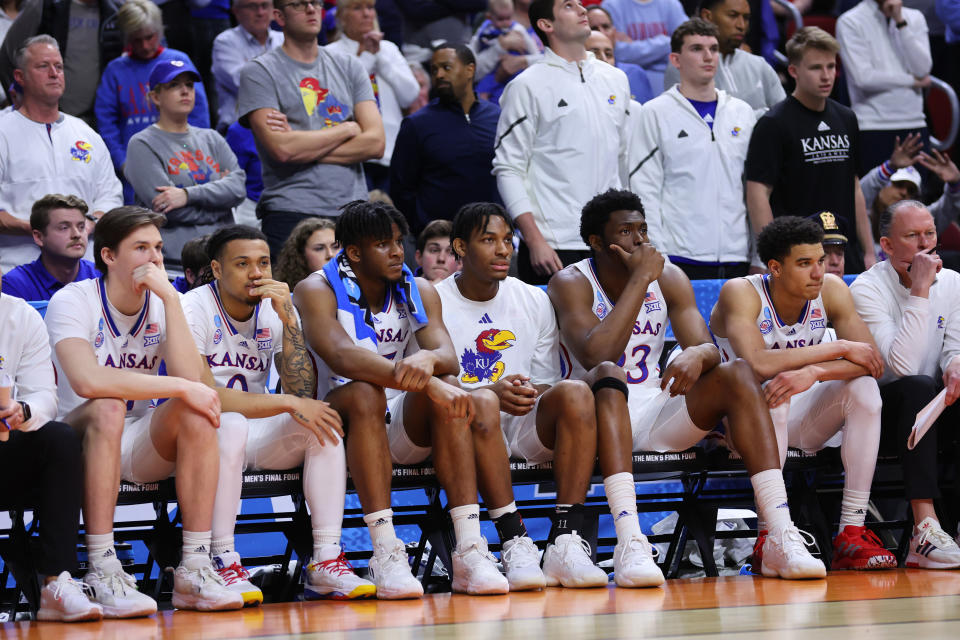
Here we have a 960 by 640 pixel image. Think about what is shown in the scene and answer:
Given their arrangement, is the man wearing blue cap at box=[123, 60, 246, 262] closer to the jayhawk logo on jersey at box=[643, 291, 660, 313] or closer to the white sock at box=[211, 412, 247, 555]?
the white sock at box=[211, 412, 247, 555]

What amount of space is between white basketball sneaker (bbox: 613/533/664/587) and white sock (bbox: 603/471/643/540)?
4cm

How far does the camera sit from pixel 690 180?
780 cm

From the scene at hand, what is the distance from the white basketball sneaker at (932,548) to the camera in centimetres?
551

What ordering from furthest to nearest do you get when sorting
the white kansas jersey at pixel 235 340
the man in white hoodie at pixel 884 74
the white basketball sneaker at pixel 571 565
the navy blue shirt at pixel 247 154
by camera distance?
the man in white hoodie at pixel 884 74 < the navy blue shirt at pixel 247 154 < the white kansas jersey at pixel 235 340 < the white basketball sneaker at pixel 571 565

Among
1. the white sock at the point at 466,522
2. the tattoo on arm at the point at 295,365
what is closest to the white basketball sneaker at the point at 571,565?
the white sock at the point at 466,522

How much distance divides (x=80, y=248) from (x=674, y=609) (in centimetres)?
391

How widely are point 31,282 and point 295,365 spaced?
2015 millimetres

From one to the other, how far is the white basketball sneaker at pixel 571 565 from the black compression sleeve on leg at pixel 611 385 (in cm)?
67

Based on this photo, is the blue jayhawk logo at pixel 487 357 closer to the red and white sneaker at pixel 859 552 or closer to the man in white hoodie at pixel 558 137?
the man in white hoodie at pixel 558 137

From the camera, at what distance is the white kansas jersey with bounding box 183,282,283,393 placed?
5.67 m

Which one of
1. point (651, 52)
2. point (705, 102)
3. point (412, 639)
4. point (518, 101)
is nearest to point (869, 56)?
point (651, 52)

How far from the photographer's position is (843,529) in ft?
18.7

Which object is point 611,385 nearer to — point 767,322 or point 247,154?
point 767,322

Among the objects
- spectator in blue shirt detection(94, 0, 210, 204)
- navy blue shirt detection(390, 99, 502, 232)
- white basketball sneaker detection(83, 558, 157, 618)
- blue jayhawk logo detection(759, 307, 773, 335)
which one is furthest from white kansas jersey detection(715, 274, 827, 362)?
spectator in blue shirt detection(94, 0, 210, 204)
